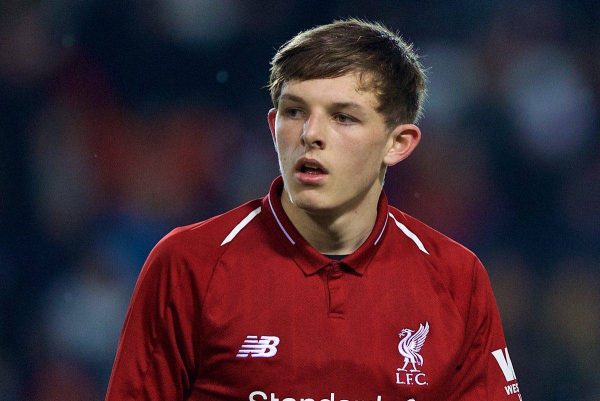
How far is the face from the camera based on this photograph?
6.60 feet

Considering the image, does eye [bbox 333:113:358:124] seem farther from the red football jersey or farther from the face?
the red football jersey

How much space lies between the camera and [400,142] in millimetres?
2246

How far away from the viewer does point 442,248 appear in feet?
7.44

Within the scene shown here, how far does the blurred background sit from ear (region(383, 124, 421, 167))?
1.94m

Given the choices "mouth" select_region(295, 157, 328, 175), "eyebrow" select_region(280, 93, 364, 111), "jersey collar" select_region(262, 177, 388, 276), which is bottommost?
"jersey collar" select_region(262, 177, 388, 276)

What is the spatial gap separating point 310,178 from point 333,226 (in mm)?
192

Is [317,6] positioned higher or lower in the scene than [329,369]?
higher

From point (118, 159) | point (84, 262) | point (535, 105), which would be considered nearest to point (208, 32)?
point (118, 159)

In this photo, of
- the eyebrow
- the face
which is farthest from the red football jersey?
the eyebrow

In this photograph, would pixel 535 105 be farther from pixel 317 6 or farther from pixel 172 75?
pixel 172 75

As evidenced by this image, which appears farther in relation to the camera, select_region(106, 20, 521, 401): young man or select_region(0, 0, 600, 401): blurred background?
select_region(0, 0, 600, 401): blurred background

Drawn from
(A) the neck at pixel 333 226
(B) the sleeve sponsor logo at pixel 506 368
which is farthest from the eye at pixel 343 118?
(B) the sleeve sponsor logo at pixel 506 368

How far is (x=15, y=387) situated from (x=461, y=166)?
212cm

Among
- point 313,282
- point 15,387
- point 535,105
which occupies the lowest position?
point 15,387
